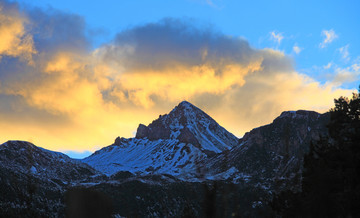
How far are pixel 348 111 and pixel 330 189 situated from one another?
570 inches

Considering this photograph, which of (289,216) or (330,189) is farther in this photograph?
(289,216)

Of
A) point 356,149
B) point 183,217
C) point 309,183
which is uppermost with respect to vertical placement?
point 356,149

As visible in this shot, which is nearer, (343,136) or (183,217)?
(343,136)

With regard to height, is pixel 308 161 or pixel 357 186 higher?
pixel 308 161

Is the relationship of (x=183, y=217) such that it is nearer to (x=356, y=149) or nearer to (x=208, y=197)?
(x=208, y=197)

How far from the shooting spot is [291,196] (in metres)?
77.0

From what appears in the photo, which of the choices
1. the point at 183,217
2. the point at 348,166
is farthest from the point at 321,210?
the point at 183,217

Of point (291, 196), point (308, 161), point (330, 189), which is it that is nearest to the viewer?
point (330, 189)

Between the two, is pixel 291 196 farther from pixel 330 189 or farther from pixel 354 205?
pixel 354 205

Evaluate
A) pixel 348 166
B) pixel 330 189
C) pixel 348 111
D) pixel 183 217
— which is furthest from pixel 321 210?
pixel 183 217

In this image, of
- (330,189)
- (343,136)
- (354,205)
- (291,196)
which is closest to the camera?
(354,205)

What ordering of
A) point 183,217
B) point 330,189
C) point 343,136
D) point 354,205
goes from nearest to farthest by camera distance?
point 354,205 < point 330,189 < point 343,136 < point 183,217

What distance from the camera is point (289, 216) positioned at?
7444cm

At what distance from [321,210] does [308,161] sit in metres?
13.7
